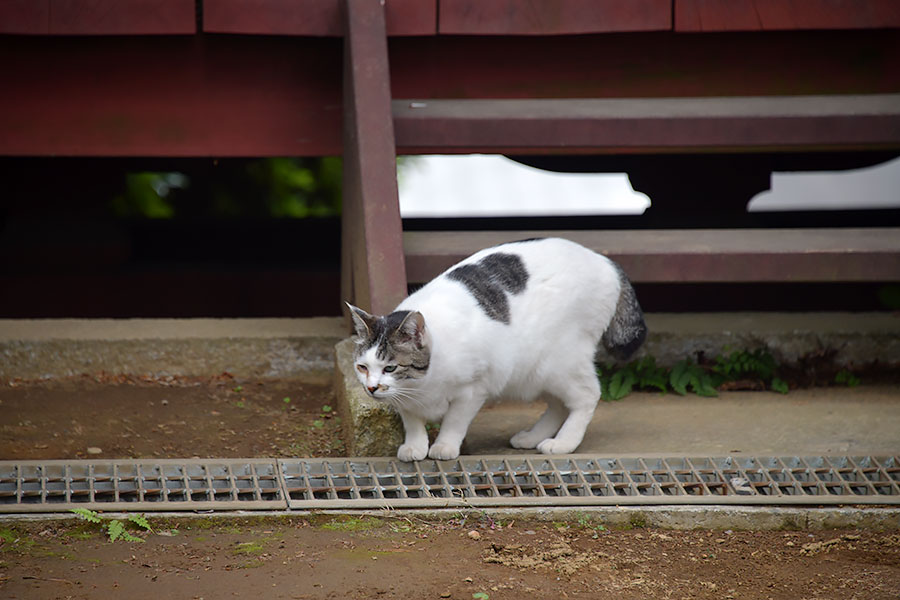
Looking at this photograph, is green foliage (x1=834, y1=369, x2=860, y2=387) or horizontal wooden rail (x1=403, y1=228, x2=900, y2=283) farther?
green foliage (x1=834, y1=369, x2=860, y2=387)

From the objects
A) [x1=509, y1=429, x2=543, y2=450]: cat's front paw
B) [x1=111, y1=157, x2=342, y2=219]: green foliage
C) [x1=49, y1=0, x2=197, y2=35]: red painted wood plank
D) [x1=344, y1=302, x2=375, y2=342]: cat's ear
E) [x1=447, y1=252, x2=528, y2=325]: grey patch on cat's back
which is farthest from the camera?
[x1=111, y1=157, x2=342, y2=219]: green foliage

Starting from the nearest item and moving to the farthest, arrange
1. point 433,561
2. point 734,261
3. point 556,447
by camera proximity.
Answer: point 433,561
point 556,447
point 734,261

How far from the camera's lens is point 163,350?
4.71 m

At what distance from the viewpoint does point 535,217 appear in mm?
7668

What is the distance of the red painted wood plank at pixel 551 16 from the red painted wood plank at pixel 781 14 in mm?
124

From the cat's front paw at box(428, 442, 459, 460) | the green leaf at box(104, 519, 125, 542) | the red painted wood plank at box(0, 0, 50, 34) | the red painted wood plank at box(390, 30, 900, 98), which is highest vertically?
the red painted wood plank at box(0, 0, 50, 34)

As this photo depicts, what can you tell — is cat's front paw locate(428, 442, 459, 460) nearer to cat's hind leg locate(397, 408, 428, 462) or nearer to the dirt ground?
cat's hind leg locate(397, 408, 428, 462)

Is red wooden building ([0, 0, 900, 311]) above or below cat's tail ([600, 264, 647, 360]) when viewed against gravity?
above

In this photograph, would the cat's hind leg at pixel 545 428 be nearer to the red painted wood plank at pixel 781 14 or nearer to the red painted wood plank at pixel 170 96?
the red painted wood plank at pixel 170 96

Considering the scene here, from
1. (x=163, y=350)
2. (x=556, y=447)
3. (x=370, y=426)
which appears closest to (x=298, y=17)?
(x=163, y=350)

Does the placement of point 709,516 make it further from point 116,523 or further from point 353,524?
point 116,523

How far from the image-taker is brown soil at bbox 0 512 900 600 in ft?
8.82

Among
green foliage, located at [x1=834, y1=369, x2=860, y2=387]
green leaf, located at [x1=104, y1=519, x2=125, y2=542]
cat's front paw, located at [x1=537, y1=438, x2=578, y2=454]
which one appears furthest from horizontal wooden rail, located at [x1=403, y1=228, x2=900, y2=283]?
green leaf, located at [x1=104, y1=519, x2=125, y2=542]

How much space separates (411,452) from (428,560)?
2.25ft
